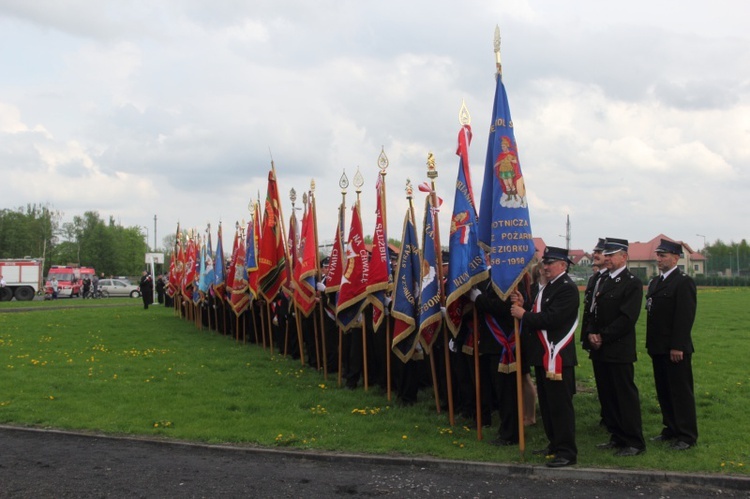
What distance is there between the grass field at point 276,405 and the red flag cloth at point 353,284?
45.3 inches

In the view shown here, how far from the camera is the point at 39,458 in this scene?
296 inches

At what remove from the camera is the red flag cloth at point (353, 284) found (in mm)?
11023

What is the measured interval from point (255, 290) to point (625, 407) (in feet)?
34.3

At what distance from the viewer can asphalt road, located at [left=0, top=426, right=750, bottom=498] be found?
6.30m

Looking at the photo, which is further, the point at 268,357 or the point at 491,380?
the point at 268,357

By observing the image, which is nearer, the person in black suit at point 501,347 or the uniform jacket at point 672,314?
the uniform jacket at point 672,314

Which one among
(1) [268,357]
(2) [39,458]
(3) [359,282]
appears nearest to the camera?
(2) [39,458]

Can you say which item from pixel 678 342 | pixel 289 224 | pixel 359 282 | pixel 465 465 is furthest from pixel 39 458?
pixel 289 224

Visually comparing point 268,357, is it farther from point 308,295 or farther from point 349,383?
point 349,383

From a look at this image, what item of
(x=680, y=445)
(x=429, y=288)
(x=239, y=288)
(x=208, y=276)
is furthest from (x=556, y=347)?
(x=208, y=276)

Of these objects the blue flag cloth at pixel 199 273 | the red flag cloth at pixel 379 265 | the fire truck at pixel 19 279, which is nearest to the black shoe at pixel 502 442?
the red flag cloth at pixel 379 265

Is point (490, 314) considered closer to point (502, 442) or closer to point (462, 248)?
point (462, 248)

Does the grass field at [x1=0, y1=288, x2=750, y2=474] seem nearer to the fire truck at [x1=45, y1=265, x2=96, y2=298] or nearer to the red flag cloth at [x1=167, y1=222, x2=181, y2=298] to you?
the red flag cloth at [x1=167, y1=222, x2=181, y2=298]

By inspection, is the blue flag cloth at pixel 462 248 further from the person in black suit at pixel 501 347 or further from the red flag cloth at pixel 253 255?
the red flag cloth at pixel 253 255
